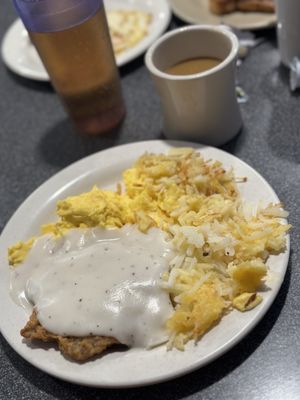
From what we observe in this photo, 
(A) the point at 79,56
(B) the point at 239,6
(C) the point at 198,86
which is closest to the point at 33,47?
(A) the point at 79,56

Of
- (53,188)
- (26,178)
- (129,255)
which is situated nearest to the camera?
(129,255)

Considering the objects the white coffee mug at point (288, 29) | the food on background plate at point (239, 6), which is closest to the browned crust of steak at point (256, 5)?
the food on background plate at point (239, 6)

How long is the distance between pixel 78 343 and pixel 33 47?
1037mm

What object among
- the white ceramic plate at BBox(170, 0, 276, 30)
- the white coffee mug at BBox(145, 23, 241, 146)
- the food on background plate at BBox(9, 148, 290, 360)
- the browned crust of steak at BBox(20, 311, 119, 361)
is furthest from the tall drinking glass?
the browned crust of steak at BBox(20, 311, 119, 361)

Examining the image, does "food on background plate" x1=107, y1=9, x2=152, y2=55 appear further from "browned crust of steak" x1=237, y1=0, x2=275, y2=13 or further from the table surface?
"browned crust of steak" x1=237, y1=0, x2=275, y2=13

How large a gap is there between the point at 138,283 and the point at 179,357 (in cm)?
13

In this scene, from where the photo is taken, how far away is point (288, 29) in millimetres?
1146

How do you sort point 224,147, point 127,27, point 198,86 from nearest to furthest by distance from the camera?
point 198,86 → point 224,147 → point 127,27

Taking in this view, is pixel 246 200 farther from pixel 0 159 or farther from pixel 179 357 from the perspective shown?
pixel 0 159

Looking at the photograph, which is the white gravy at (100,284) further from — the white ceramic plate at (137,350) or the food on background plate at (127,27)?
the food on background plate at (127,27)

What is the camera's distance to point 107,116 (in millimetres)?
1231

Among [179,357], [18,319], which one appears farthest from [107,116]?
[179,357]

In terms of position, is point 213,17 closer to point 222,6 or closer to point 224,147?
point 222,6

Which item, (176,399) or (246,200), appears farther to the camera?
(246,200)
